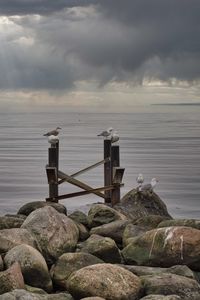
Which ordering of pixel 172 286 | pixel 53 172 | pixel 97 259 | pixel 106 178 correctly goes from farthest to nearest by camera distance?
pixel 106 178, pixel 53 172, pixel 97 259, pixel 172 286

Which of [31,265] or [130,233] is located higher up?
[130,233]

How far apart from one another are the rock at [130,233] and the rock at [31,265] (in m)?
2.53

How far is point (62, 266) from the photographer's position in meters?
12.2

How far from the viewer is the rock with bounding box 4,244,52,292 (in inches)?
464

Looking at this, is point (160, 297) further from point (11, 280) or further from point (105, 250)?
point (105, 250)

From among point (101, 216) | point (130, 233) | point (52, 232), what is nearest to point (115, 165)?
point (101, 216)

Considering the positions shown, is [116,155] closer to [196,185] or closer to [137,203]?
[137,203]

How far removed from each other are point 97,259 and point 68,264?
56 cm

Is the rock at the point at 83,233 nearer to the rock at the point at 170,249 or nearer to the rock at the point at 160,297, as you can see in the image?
the rock at the point at 170,249

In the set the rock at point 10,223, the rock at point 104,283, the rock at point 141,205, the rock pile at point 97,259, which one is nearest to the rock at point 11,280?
the rock pile at point 97,259

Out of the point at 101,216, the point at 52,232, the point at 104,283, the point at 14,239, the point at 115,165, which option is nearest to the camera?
the point at 104,283

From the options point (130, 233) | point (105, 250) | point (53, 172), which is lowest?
point (105, 250)

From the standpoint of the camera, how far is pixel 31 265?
11.9m

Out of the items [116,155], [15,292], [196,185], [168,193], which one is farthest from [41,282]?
[196,185]
